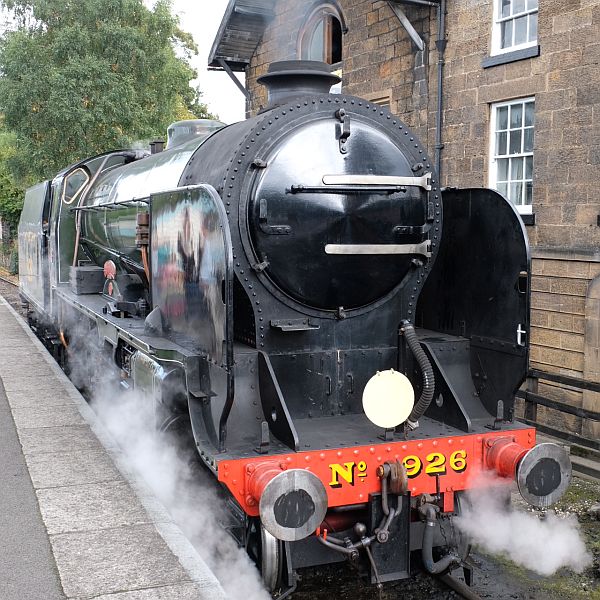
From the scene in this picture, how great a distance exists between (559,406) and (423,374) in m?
3.44

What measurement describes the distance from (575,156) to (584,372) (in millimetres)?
2329

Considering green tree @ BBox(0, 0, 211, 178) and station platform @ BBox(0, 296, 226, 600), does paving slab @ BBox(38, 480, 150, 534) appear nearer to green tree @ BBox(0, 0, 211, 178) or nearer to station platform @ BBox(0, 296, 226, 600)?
station platform @ BBox(0, 296, 226, 600)

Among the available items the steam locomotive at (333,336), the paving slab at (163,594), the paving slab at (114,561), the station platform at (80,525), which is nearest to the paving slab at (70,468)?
the station platform at (80,525)

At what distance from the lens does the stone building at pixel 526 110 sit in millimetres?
7742

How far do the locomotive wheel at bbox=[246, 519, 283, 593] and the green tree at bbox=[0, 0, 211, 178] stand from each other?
1428 centimetres

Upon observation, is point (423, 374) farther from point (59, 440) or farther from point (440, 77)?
point (440, 77)

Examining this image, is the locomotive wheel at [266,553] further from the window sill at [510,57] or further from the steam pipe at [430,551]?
the window sill at [510,57]

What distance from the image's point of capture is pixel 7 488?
4461mm

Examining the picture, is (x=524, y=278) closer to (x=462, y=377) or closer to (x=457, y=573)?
(x=462, y=377)

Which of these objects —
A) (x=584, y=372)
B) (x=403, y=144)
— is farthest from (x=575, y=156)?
(x=403, y=144)

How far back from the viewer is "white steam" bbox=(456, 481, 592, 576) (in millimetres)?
4188

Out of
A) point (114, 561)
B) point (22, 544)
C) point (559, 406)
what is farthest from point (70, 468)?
→ point (559, 406)

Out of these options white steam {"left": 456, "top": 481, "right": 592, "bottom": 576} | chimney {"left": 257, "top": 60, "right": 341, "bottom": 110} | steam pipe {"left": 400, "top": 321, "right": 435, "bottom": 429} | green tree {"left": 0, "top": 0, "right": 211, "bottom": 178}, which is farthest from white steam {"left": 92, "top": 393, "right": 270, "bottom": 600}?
green tree {"left": 0, "top": 0, "right": 211, "bottom": 178}

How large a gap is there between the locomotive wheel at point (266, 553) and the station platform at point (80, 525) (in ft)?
1.08
